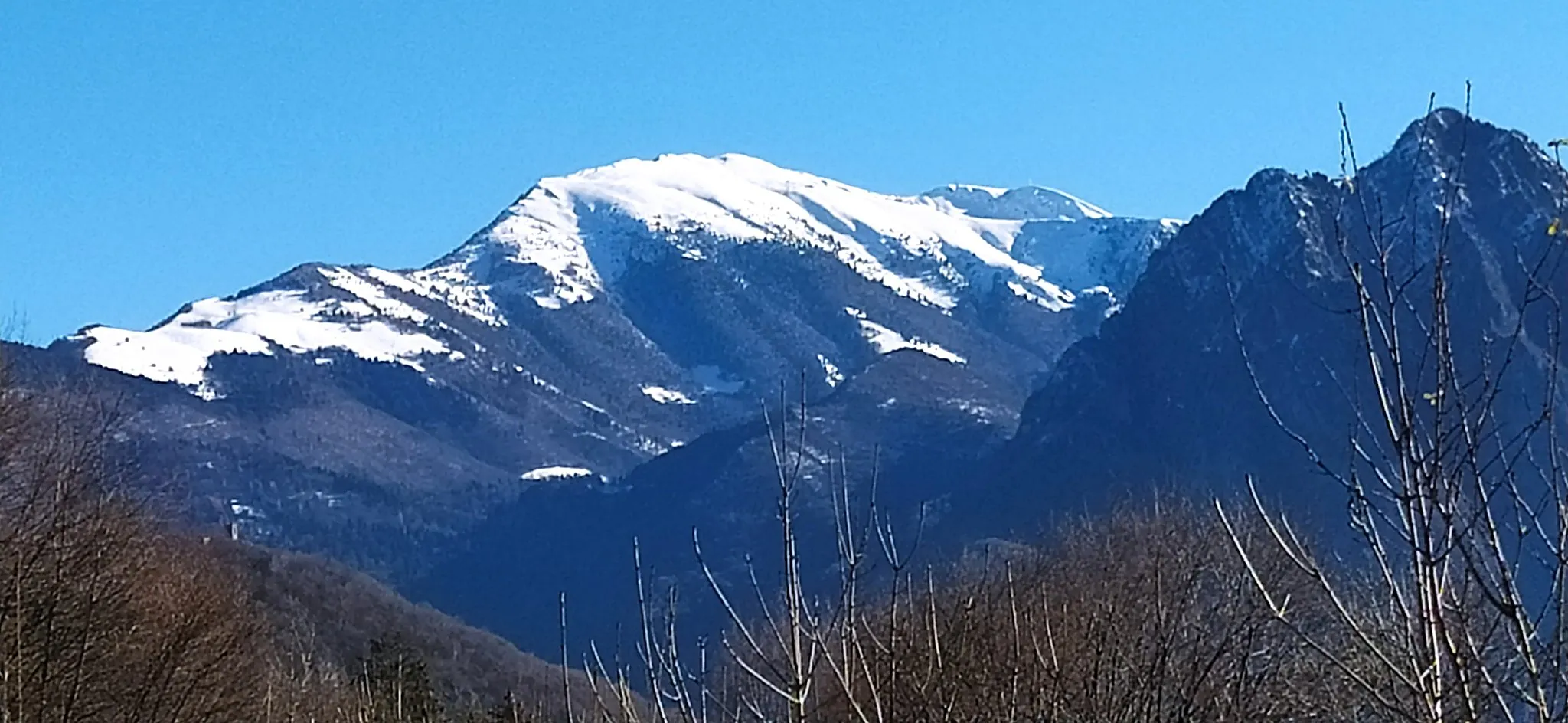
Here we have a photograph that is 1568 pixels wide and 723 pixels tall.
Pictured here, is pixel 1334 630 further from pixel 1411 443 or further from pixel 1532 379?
pixel 1532 379

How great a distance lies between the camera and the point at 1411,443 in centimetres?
479

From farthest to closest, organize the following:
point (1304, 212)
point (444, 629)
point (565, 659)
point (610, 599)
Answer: point (610, 599) → point (1304, 212) → point (444, 629) → point (565, 659)

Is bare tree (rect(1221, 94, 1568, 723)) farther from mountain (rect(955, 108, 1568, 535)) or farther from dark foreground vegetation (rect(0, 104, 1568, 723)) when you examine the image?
mountain (rect(955, 108, 1568, 535))

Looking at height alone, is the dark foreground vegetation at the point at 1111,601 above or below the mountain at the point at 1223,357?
below

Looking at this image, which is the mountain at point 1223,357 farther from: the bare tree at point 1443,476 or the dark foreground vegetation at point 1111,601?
the bare tree at point 1443,476

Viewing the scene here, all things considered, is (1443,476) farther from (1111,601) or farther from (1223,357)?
(1223,357)

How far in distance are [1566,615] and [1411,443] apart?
672 mm

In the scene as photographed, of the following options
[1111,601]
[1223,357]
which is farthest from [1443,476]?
[1223,357]

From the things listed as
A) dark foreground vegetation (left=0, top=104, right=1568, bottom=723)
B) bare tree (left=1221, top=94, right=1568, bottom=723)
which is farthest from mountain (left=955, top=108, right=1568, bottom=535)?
bare tree (left=1221, top=94, right=1568, bottom=723)

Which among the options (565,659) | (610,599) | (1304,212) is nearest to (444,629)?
(1304,212)

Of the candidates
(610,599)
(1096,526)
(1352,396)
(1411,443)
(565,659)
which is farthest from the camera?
(610,599)

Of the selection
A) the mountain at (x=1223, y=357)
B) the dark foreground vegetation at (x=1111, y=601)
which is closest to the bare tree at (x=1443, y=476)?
the dark foreground vegetation at (x=1111, y=601)

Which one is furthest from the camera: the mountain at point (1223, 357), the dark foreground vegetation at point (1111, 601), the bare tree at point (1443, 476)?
the mountain at point (1223, 357)

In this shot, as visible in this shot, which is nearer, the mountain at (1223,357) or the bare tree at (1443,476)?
the bare tree at (1443,476)
